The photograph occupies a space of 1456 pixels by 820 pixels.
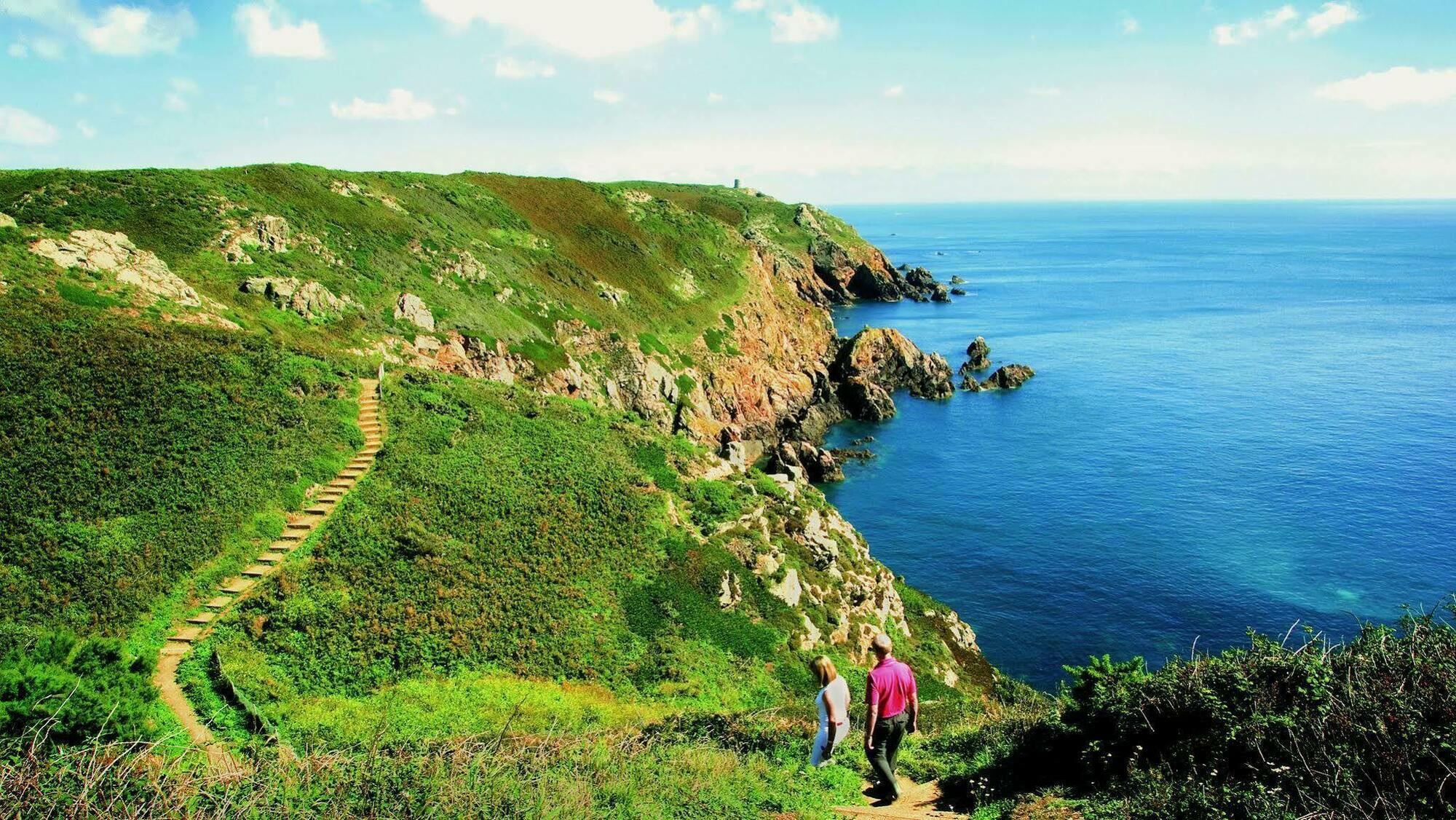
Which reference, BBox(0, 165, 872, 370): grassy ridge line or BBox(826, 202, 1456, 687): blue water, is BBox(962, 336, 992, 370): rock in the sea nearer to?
BBox(826, 202, 1456, 687): blue water

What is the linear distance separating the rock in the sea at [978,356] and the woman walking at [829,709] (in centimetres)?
9709

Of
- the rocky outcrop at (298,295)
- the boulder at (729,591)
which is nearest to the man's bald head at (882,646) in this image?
the boulder at (729,591)

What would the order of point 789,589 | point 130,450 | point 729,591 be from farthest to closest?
point 789,589 → point 729,591 → point 130,450

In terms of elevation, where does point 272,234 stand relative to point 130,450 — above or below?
above

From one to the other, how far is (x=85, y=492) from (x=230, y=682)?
1020 cm

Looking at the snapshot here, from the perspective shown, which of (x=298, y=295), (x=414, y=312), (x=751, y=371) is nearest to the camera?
(x=298, y=295)

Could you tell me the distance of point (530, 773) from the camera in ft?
43.5

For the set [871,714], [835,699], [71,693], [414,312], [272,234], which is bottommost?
[871,714]

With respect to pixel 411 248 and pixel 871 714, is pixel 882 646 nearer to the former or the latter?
pixel 871 714

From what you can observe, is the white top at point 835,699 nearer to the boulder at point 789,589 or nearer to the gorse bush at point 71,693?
the gorse bush at point 71,693

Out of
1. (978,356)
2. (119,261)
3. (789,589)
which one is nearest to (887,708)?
(789,589)

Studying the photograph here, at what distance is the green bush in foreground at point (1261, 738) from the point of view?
1048 cm

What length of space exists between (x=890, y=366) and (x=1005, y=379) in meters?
15.2

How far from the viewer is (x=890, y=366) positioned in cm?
9800
